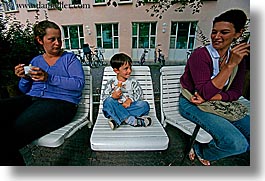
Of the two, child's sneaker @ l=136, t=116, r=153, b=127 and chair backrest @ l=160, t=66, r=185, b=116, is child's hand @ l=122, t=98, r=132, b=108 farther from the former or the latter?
chair backrest @ l=160, t=66, r=185, b=116

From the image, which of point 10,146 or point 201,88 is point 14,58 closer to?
point 10,146

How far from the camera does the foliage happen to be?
123 cm

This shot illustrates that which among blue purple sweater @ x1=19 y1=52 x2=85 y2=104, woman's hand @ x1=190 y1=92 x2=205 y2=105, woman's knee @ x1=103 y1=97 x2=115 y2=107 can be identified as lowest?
woman's knee @ x1=103 y1=97 x2=115 y2=107

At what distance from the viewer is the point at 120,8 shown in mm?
1229

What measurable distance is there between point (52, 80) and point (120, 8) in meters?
0.52

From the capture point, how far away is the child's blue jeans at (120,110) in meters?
1.26

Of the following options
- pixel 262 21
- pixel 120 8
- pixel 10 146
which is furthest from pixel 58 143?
pixel 262 21

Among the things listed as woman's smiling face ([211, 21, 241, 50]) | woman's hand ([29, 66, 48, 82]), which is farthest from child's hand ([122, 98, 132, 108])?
woman's smiling face ([211, 21, 241, 50])

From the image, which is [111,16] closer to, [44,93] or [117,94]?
[117,94]

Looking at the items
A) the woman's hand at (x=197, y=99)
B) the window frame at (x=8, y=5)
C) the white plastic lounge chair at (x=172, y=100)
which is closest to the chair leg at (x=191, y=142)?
the white plastic lounge chair at (x=172, y=100)

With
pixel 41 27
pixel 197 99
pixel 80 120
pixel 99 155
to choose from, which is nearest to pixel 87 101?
pixel 80 120

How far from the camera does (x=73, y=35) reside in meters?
1.25

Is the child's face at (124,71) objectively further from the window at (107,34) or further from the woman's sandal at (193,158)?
the woman's sandal at (193,158)

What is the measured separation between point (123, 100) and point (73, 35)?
1.45 ft
